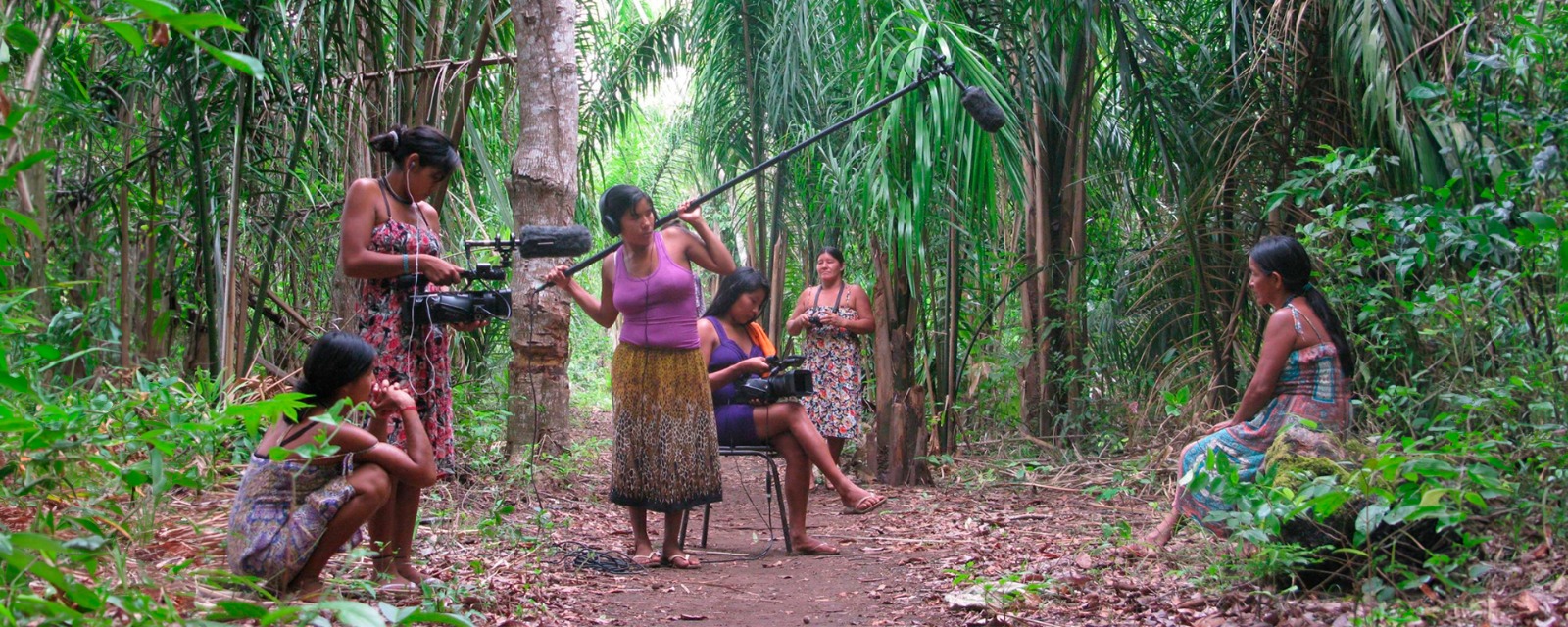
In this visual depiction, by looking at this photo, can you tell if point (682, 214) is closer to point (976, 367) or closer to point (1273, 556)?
point (1273, 556)

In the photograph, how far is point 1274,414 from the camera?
152 inches

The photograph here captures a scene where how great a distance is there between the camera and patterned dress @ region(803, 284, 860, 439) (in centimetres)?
668

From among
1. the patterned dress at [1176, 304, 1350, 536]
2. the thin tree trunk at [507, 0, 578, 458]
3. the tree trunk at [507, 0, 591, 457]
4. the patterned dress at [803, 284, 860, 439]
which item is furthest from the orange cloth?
the patterned dress at [1176, 304, 1350, 536]

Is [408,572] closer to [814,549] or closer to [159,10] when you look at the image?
[814,549]

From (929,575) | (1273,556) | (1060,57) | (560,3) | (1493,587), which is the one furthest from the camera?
(1060,57)

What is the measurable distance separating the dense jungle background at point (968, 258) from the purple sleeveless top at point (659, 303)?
0.83 m

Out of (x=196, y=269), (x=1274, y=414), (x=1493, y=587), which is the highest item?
(x=196, y=269)

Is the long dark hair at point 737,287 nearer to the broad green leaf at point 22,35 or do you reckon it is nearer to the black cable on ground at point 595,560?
the black cable on ground at point 595,560

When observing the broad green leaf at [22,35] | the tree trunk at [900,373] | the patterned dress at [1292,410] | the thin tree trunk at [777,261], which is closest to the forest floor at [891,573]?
the patterned dress at [1292,410]

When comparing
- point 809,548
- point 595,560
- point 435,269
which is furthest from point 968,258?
point 435,269

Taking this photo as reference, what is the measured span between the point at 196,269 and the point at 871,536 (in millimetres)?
3048

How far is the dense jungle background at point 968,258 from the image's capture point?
111 inches

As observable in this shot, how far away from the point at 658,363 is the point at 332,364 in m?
1.44

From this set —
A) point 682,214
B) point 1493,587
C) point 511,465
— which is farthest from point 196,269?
point 1493,587
